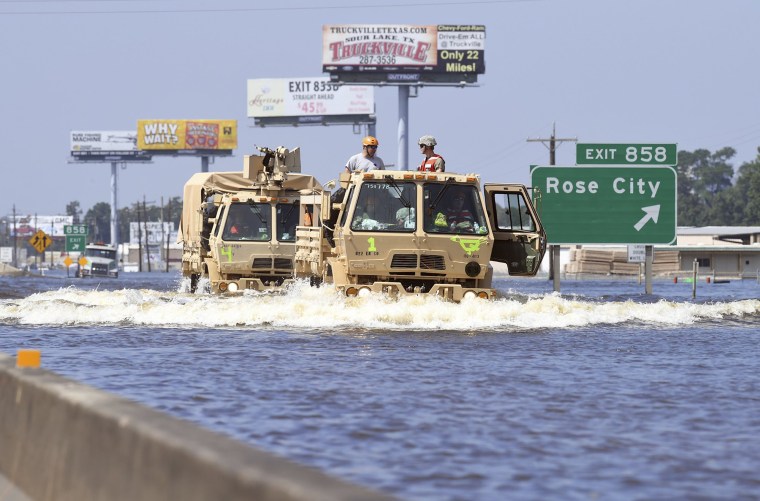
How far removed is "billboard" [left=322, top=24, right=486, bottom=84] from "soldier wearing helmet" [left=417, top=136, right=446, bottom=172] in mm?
93775

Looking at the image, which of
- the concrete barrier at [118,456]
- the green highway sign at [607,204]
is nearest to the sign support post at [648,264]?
the green highway sign at [607,204]

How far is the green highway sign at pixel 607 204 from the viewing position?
32.8m

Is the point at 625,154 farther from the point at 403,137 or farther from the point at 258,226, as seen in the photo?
the point at 403,137

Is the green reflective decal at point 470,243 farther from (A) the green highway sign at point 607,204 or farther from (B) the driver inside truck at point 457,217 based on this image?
(A) the green highway sign at point 607,204

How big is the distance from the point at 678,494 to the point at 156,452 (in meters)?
2.68

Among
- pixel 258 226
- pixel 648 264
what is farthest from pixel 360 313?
pixel 648 264

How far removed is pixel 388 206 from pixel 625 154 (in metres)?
15.1

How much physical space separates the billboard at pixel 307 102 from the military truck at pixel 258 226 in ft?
391

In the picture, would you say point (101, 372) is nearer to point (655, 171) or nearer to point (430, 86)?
point (655, 171)

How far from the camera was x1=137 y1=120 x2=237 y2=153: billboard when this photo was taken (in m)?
177

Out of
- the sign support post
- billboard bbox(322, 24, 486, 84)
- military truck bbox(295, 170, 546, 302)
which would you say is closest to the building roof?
billboard bbox(322, 24, 486, 84)

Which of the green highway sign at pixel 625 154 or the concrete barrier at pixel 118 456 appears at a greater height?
the green highway sign at pixel 625 154

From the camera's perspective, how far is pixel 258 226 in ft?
86.2

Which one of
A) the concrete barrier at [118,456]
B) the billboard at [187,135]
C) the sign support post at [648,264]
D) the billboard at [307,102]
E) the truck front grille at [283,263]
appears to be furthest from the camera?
the billboard at [187,135]
